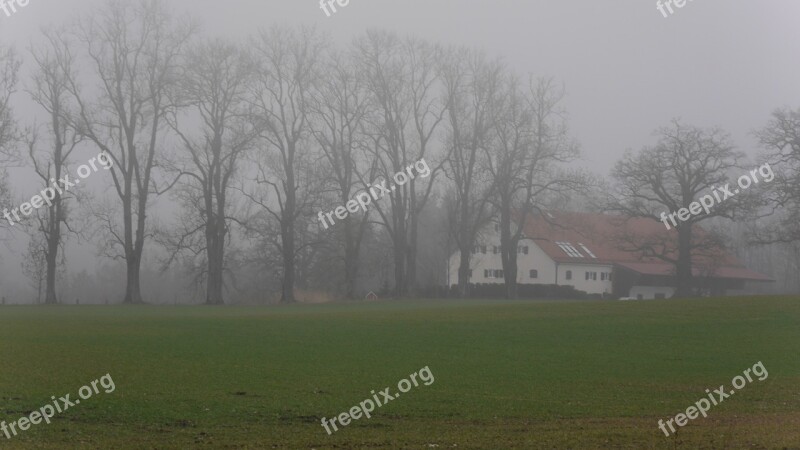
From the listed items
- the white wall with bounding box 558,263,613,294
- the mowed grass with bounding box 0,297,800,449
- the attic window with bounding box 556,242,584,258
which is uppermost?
the attic window with bounding box 556,242,584,258

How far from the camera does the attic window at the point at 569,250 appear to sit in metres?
97.4

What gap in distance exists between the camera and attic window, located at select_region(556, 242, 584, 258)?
97425mm

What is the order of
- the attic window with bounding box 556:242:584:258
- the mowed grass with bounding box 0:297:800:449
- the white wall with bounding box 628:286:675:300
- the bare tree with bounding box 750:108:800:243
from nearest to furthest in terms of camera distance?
the mowed grass with bounding box 0:297:800:449 → the bare tree with bounding box 750:108:800:243 → the white wall with bounding box 628:286:675:300 → the attic window with bounding box 556:242:584:258

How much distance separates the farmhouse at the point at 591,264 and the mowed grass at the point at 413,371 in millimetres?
44085

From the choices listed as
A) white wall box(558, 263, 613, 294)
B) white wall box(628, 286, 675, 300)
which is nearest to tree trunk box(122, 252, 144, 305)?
white wall box(558, 263, 613, 294)

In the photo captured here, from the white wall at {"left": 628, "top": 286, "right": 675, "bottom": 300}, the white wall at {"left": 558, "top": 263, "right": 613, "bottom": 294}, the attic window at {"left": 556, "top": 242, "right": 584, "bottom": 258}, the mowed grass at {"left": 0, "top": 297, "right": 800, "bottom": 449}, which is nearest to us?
the mowed grass at {"left": 0, "top": 297, "right": 800, "bottom": 449}

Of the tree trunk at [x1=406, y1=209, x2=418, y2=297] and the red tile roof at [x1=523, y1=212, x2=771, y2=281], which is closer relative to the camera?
the red tile roof at [x1=523, y1=212, x2=771, y2=281]

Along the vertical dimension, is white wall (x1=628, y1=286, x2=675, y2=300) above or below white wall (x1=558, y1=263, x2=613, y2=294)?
below

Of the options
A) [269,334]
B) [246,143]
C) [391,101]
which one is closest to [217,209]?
[246,143]

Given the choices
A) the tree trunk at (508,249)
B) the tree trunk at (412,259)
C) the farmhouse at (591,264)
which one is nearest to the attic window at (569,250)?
the farmhouse at (591,264)

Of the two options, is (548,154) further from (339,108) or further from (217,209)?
(217,209)

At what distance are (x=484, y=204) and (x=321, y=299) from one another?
16713 mm

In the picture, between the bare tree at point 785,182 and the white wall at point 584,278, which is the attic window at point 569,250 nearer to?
the white wall at point 584,278

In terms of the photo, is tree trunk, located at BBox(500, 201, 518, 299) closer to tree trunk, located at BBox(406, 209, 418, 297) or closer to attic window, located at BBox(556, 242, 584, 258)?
tree trunk, located at BBox(406, 209, 418, 297)
